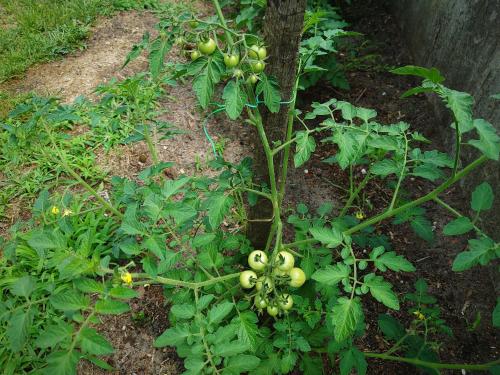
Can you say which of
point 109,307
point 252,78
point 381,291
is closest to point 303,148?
point 252,78

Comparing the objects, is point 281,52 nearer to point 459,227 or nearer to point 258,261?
point 258,261

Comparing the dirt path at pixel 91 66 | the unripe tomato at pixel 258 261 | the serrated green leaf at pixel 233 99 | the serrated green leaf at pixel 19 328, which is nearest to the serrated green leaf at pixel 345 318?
the unripe tomato at pixel 258 261

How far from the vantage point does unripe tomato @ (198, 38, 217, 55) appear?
3.67 feet

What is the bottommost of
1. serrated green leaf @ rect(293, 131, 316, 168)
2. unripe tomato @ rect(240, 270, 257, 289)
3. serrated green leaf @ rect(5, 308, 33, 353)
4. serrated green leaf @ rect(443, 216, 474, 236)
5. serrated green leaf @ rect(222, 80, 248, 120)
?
unripe tomato @ rect(240, 270, 257, 289)

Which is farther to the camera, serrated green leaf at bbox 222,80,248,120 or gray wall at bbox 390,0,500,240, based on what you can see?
gray wall at bbox 390,0,500,240

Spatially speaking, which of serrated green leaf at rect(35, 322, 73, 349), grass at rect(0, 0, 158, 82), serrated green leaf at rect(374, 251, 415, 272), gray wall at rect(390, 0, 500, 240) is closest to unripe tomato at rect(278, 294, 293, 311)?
serrated green leaf at rect(374, 251, 415, 272)

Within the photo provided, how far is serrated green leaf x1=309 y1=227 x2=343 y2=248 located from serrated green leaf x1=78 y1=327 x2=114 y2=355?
28.3 inches

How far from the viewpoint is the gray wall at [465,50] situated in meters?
2.25

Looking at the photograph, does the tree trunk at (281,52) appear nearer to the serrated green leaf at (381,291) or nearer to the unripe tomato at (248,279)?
the unripe tomato at (248,279)

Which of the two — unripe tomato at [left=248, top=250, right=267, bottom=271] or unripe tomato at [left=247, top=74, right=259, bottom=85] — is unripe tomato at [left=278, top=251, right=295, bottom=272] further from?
unripe tomato at [left=247, top=74, right=259, bottom=85]

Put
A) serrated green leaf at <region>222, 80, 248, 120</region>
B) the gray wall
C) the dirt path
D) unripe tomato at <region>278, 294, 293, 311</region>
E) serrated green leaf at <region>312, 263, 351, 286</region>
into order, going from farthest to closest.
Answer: the dirt path → the gray wall → unripe tomato at <region>278, 294, 293, 311</region> → serrated green leaf at <region>312, 263, 351, 286</region> → serrated green leaf at <region>222, 80, 248, 120</region>

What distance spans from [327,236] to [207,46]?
0.73m

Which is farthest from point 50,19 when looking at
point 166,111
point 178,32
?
point 178,32

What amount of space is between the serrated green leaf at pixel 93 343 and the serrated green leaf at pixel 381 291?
818 mm
